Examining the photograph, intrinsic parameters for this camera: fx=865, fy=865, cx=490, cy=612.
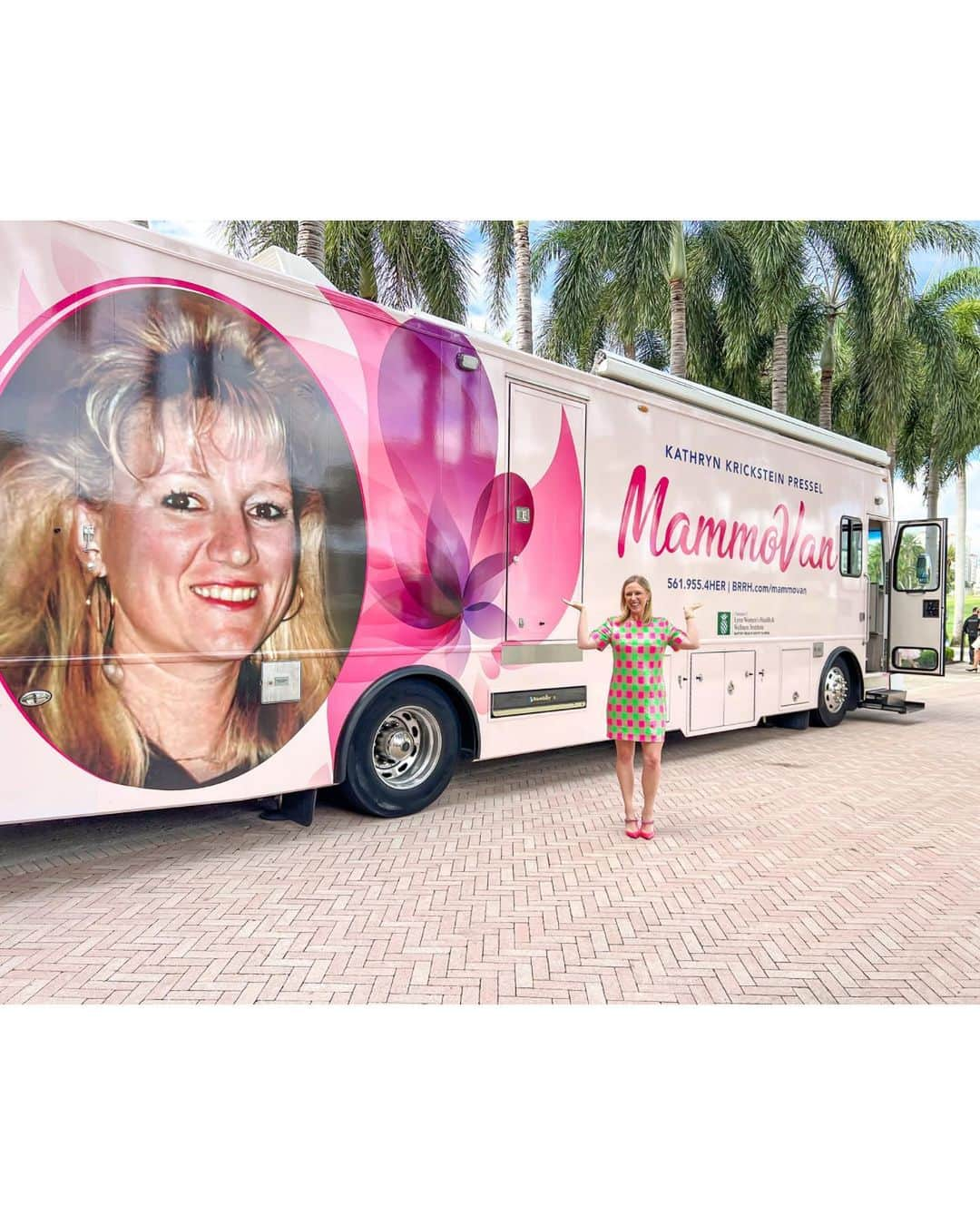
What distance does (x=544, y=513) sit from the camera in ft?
22.1

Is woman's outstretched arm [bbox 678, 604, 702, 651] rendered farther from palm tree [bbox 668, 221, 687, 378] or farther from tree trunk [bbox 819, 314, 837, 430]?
tree trunk [bbox 819, 314, 837, 430]

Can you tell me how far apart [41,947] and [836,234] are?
20166mm

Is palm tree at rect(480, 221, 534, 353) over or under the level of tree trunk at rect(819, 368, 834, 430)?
over

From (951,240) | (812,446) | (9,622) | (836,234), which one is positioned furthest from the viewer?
(951,240)

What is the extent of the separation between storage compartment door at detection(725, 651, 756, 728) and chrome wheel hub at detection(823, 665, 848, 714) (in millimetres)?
2070

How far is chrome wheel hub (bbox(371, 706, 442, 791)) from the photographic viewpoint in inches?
234

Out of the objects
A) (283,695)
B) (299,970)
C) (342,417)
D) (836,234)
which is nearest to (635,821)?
(283,695)

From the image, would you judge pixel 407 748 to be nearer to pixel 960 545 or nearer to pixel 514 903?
pixel 514 903

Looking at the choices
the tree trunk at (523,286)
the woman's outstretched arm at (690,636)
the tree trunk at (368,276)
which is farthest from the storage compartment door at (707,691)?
the tree trunk at (368,276)

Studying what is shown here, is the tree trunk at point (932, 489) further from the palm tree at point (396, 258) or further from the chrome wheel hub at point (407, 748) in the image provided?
the chrome wheel hub at point (407, 748)

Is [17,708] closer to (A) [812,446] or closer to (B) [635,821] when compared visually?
(B) [635,821]

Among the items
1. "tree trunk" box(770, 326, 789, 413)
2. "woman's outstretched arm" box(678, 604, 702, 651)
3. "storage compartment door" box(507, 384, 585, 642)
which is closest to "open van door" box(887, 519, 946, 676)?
"storage compartment door" box(507, 384, 585, 642)

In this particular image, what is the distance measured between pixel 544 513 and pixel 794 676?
4.69 m

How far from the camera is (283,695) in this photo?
16.9 ft
